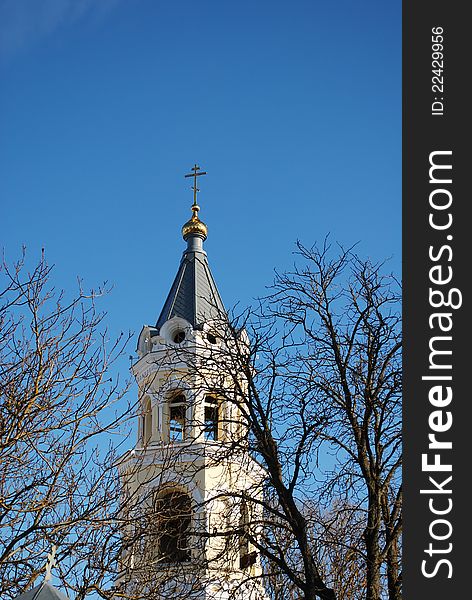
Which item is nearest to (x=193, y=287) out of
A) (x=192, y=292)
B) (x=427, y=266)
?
(x=192, y=292)

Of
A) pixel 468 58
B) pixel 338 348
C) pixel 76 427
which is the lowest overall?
pixel 76 427

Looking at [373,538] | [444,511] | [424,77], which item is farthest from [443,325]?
[373,538]

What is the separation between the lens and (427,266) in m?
8.65

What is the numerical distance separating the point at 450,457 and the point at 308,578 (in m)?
4.33

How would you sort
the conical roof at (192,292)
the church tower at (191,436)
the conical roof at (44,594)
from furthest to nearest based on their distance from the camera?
the conical roof at (192,292)
the church tower at (191,436)
the conical roof at (44,594)

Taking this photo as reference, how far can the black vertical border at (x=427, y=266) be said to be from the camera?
8.20m

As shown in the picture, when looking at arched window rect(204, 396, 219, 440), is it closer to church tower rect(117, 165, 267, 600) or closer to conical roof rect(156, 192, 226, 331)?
church tower rect(117, 165, 267, 600)

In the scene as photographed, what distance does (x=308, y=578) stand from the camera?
12.0m

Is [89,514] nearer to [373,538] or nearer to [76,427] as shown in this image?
[76,427]

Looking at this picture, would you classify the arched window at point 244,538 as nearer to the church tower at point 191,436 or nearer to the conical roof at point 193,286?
the church tower at point 191,436

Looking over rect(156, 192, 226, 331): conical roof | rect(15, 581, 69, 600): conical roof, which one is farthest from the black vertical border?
rect(156, 192, 226, 331): conical roof

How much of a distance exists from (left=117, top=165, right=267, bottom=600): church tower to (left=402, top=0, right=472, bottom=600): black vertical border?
13.6 ft

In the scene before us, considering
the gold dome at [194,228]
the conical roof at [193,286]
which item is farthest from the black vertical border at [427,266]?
the gold dome at [194,228]

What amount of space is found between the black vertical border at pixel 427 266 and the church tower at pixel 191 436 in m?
4.14
